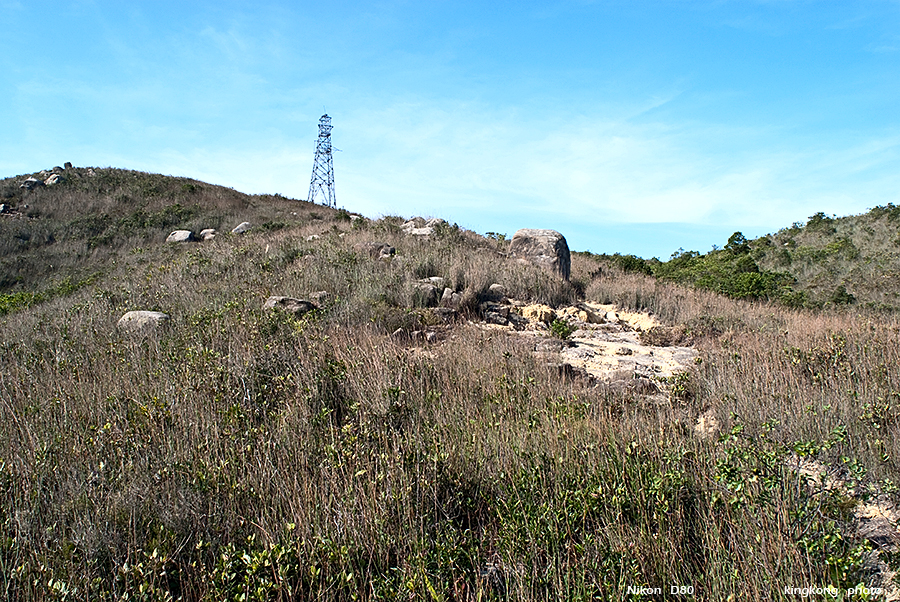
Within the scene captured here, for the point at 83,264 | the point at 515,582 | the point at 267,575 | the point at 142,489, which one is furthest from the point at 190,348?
the point at 83,264

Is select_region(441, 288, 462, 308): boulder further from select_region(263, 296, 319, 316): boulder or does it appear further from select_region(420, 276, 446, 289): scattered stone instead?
select_region(263, 296, 319, 316): boulder

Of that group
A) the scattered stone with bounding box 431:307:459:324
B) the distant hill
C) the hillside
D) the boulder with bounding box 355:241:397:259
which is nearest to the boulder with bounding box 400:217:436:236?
the boulder with bounding box 355:241:397:259

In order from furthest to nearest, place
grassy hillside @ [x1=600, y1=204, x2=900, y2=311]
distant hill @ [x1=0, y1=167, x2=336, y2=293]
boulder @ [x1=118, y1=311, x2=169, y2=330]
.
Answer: distant hill @ [x1=0, y1=167, x2=336, y2=293] → grassy hillside @ [x1=600, y1=204, x2=900, y2=311] → boulder @ [x1=118, y1=311, x2=169, y2=330]

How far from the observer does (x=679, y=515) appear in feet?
8.29

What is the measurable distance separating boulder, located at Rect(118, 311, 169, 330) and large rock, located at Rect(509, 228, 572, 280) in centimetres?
888

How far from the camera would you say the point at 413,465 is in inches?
120

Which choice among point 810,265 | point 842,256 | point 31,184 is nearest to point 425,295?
point 810,265

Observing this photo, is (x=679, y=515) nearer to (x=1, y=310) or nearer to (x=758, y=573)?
(x=758, y=573)

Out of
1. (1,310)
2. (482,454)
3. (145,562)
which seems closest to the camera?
(145,562)

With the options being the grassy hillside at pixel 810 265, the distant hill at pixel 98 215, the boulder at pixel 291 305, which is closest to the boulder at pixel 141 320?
the boulder at pixel 291 305

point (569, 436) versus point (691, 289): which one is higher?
point (691, 289)

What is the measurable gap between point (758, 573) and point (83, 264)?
913 inches

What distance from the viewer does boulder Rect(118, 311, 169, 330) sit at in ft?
23.0

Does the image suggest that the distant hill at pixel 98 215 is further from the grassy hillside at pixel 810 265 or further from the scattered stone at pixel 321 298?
the grassy hillside at pixel 810 265
